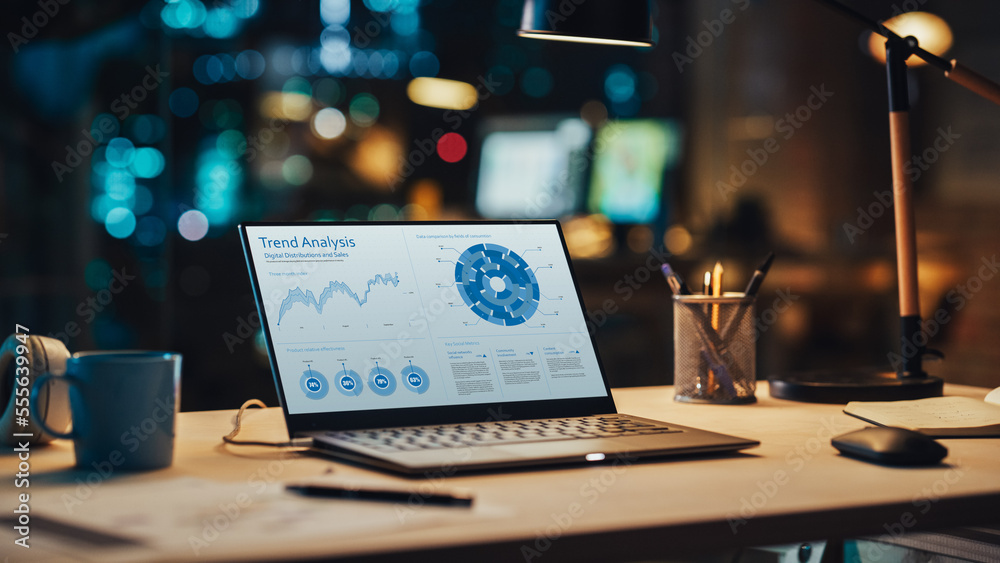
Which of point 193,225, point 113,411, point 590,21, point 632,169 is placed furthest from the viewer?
point 632,169

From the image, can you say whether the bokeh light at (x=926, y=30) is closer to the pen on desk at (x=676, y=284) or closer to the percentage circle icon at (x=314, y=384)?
the pen on desk at (x=676, y=284)

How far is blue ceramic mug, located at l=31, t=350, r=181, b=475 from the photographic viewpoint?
717 millimetres

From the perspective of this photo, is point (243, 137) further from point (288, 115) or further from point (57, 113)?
point (57, 113)

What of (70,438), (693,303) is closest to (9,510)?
(70,438)

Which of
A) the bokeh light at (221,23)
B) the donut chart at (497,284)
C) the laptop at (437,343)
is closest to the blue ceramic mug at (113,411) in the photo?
the laptop at (437,343)

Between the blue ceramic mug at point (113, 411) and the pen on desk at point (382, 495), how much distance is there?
161 mm

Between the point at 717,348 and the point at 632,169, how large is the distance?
2.99m

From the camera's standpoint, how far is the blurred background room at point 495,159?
3035 mm

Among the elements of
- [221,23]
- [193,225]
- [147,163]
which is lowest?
[193,225]

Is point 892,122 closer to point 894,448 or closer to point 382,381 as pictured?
point 894,448

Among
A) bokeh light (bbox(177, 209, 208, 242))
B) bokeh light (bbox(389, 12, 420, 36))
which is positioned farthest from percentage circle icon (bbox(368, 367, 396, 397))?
bokeh light (bbox(389, 12, 420, 36))

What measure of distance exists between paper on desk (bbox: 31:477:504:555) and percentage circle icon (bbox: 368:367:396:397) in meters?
0.23

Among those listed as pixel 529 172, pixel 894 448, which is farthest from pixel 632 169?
pixel 894 448

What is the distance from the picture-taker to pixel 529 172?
4.01 metres
